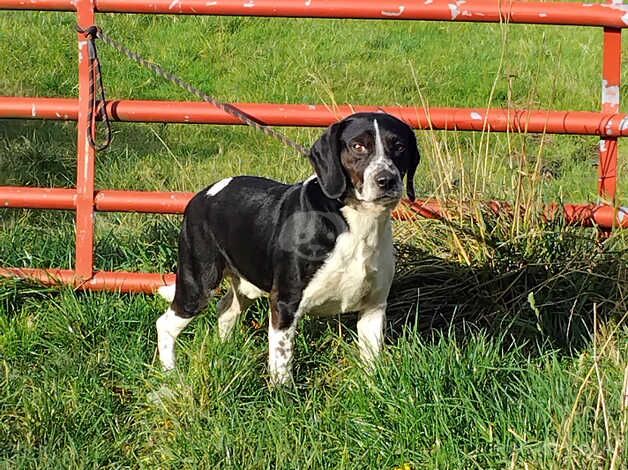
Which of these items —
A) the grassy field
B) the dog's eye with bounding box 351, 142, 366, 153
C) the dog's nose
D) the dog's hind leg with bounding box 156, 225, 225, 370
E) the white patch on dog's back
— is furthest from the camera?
the white patch on dog's back

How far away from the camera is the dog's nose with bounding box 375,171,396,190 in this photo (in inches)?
150

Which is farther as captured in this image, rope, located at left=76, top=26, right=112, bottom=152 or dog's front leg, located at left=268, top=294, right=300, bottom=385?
rope, located at left=76, top=26, right=112, bottom=152

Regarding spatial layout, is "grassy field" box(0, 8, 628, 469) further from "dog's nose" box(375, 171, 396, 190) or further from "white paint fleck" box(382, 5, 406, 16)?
"dog's nose" box(375, 171, 396, 190)

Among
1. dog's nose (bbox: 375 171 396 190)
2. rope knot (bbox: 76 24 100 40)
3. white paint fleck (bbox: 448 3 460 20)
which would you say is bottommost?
dog's nose (bbox: 375 171 396 190)

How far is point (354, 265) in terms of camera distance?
4.08 metres

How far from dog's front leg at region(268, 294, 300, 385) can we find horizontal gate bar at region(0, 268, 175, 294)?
98 cm

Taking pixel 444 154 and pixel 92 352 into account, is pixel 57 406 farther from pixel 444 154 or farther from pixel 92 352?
pixel 444 154

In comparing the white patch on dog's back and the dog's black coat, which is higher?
the white patch on dog's back

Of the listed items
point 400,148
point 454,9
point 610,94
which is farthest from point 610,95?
point 400,148

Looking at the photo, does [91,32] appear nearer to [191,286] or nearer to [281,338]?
[191,286]

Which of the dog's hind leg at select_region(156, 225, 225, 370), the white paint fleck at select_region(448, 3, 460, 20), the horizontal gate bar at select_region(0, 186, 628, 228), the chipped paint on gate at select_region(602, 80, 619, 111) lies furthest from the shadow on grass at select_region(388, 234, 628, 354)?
the white paint fleck at select_region(448, 3, 460, 20)

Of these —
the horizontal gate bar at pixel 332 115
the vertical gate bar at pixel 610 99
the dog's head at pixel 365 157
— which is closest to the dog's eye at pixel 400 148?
the dog's head at pixel 365 157

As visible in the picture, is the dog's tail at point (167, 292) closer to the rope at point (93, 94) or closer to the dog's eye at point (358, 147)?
the rope at point (93, 94)

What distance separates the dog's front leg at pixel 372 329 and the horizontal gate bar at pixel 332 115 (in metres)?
0.98
